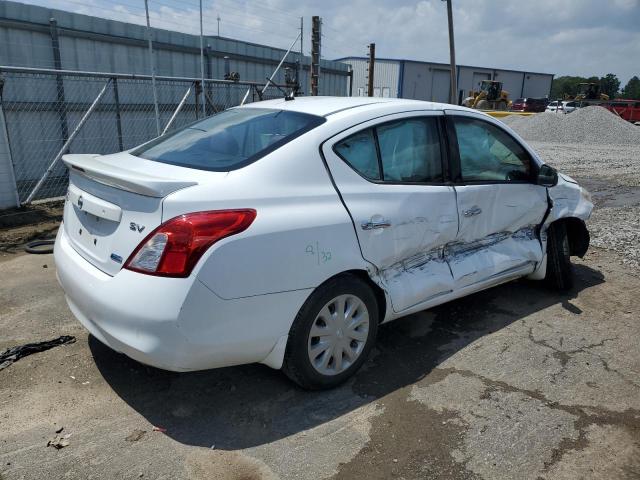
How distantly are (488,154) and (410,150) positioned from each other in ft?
2.87

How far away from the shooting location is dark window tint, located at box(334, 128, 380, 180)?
3.08 m

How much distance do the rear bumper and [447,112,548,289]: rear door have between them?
5.20 ft

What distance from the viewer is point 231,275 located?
2.45 m

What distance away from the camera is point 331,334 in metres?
2.96

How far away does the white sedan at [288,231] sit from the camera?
2457 millimetres

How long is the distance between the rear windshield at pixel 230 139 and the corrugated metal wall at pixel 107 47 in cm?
903

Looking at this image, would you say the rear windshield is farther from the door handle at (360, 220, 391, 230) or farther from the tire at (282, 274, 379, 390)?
the tire at (282, 274, 379, 390)

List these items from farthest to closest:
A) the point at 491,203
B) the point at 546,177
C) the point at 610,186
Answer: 1. the point at 610,186
2. the point at 546,177
3. the point at 491,203

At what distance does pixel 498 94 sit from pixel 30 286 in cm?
3752

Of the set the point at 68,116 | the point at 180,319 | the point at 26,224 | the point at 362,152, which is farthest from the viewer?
the point at 68,116

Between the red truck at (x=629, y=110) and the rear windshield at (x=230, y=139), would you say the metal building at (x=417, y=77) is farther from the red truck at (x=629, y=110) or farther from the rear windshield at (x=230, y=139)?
the rear windshield at (x=230, y=139)

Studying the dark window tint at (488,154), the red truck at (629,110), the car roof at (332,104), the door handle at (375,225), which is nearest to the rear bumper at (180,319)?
the door handle at (375,225)

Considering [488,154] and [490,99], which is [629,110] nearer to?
[490,99]

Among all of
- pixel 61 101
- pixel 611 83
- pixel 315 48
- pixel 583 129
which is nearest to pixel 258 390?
pixel 61 101
